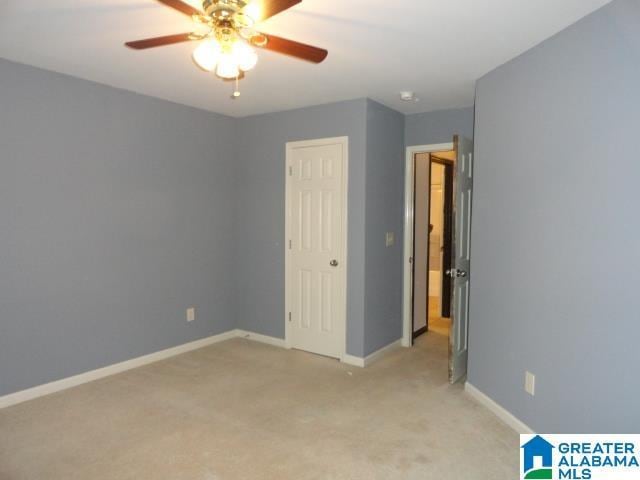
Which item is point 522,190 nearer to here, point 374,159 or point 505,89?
point 505,89

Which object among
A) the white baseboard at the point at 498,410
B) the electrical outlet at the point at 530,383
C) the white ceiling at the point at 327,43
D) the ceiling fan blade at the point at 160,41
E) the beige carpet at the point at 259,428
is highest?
the white ceiling at the point at 327,43

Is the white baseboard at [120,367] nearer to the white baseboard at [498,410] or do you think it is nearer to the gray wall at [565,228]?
the white baseboard at [498,410]

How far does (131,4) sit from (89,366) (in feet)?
9.17

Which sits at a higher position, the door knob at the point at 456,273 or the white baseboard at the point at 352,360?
the door knob at the point at 456,273

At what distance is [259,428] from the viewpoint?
2922 millimetres

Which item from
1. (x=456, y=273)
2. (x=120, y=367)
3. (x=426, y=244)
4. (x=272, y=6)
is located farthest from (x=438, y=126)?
(x=120, y=367)

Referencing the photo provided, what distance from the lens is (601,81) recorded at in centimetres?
225

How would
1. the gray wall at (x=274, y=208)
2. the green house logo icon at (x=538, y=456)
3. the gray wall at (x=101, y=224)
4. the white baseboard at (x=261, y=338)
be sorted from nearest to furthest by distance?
the green house logo icon at (x=538, y=456) → the gray wall at (x=101, y=224) → the gray wall at (x=274, y=208) → the white baseboard at (x=261, y=338)

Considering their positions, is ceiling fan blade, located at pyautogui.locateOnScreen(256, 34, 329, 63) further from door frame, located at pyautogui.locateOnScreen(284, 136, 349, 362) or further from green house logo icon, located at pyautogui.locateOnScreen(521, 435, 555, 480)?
green house logo icon, located at pyautogui.locateOnScreen(521, 435, 555, 480)

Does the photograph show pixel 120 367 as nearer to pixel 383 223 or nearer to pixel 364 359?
pixel 364 359

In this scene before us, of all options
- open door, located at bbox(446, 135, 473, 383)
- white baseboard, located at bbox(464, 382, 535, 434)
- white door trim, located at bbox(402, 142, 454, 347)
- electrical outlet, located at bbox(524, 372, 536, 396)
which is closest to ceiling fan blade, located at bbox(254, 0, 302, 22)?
open door, located at bbox(446, 135, 473, 383)

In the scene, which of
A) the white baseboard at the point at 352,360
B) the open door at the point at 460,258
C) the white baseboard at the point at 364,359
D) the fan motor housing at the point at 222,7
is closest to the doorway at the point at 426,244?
the white baseboard at the point at 364,359

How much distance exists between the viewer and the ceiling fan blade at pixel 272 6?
175cm

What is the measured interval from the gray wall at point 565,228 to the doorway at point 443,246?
0.98ft
